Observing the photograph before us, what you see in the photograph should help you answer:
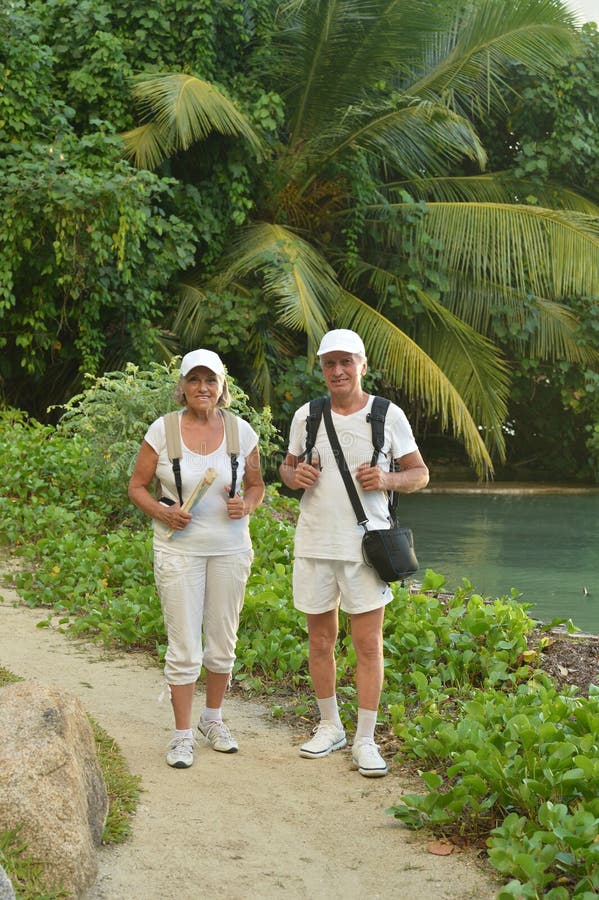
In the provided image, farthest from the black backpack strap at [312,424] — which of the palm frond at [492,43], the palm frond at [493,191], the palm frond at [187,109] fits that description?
the palm frond at [492,43]

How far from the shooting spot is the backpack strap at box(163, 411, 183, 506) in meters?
4.64

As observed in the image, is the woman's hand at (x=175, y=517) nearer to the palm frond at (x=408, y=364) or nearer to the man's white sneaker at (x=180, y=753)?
the man's white sneaker at (x=180, y=753)

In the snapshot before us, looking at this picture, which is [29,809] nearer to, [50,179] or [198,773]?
[198,773]

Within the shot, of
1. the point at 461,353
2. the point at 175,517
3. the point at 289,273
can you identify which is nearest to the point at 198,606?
the point at 175,517

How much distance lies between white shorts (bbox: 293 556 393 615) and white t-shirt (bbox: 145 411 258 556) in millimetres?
302

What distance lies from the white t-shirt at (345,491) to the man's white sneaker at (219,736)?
2.89 ft

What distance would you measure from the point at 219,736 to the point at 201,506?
3.36ft

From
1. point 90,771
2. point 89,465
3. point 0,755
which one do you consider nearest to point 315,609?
point 90,771

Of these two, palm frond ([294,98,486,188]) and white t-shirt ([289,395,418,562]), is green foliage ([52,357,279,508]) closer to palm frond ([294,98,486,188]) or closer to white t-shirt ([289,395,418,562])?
white t-shirt ([289,395,418,562])

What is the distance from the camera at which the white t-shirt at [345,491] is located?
4.66 metres

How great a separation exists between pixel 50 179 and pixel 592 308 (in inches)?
331

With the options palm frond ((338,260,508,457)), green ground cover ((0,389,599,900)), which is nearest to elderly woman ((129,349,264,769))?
green ground cover ((0,389,599,900))

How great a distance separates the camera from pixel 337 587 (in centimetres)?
478

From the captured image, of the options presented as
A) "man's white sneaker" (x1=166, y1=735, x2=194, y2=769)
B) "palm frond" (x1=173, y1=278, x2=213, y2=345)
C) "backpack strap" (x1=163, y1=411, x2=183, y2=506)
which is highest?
"palm frond" (x1=173, y1=278, x2=213, y2=345)
